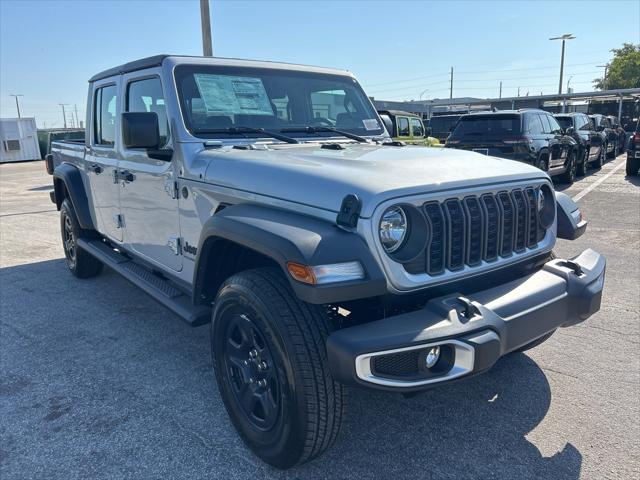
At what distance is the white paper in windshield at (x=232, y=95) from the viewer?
3.50m

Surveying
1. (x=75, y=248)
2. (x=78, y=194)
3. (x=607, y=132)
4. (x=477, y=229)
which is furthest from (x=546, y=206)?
(x=607, y=132)

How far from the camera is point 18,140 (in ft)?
88.4

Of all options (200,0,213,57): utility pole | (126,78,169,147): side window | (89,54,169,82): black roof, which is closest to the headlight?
(126,78,169,147): side window

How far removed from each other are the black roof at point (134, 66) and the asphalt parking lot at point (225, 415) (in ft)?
6.85

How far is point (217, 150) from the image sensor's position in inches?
127

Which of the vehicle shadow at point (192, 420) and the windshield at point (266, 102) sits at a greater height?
the windshield at point (266, 102)

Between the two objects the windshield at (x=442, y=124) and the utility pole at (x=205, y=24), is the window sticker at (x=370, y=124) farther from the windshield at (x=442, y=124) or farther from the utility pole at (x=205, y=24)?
the windshield at (x=442, y=124)

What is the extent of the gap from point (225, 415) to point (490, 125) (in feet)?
31.9

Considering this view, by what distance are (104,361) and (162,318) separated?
866mm

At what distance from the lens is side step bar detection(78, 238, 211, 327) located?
316 centimetres

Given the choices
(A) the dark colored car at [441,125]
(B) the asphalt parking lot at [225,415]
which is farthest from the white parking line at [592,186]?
(A) the dark colored car at [441,125]

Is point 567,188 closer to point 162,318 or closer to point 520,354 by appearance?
point 520,354

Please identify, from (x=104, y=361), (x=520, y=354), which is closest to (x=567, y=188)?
(x=520, y=354)

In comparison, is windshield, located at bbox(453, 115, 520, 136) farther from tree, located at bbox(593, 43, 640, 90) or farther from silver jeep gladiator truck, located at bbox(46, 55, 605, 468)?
tree, located at bbox(593, 43, 640, 90)
